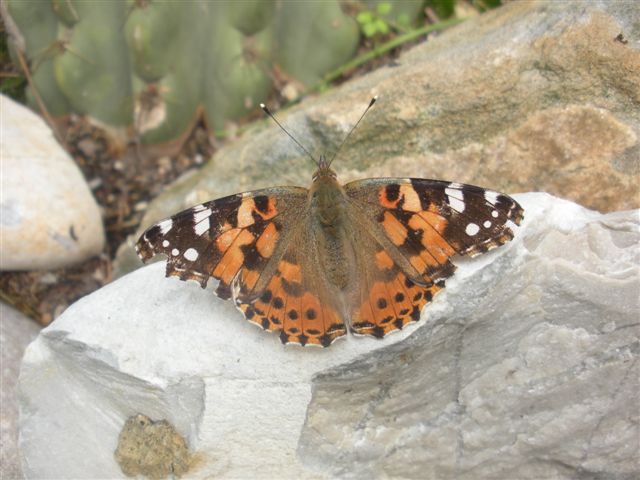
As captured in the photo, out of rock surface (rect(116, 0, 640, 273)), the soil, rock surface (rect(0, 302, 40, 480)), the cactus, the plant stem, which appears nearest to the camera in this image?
rock surface (rect(116, 0, 640, 273))

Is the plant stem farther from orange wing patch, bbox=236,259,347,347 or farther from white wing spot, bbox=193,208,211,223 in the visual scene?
orange wing patch, bbox=236,259,347,347

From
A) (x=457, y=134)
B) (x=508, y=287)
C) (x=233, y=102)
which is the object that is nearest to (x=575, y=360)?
(x=508, y=287)

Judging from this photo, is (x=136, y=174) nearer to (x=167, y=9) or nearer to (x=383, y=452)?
(x=167, y=9)

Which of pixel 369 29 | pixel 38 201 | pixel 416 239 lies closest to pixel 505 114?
pixel 416 239

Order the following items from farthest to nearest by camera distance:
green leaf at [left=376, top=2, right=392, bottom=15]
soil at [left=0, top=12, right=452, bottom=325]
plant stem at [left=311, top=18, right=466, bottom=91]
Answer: plant stem at [left=311, top=18, right=466, bottom=91]
soil at [left=0, top=12, right=452, bottom=325]
green leaf at [left=376, top=2, right=392, bottom=15]

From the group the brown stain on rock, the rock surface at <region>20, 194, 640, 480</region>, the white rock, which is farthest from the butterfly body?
the white rock

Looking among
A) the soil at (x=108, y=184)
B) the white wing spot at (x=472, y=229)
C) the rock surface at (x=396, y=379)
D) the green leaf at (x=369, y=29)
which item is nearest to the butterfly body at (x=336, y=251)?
the white wing spot at (x=472, y=229)
